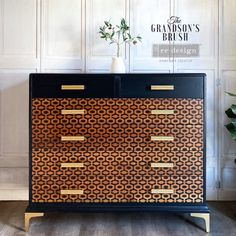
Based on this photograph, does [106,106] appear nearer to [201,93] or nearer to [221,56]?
[201,93]

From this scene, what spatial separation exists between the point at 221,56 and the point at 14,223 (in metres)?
2.41

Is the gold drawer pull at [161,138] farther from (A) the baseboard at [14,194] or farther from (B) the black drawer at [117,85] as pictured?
(A) the baseboard at [14,194]

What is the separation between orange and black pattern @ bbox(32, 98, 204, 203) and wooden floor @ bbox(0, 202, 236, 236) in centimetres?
23

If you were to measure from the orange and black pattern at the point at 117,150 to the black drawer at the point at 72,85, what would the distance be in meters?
0.05

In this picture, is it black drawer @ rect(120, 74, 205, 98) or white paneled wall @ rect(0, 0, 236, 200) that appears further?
white paneled wall @ rect(0, 0, 236, 200)

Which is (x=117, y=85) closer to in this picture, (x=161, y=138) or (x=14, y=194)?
(x=161, y=138)

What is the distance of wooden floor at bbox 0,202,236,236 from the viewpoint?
2.33 m

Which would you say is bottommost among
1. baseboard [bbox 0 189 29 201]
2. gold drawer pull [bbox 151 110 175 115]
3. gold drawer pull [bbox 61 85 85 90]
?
baseboard [bbox 0 189 29 201]

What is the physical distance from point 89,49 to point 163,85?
38.8 inches

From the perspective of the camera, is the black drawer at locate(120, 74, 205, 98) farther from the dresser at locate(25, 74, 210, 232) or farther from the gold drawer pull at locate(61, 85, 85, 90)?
the gold drawer pull at locate(61, 85, 85, 90)

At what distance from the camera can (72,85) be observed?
2330mm

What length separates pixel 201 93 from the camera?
91.7 inches

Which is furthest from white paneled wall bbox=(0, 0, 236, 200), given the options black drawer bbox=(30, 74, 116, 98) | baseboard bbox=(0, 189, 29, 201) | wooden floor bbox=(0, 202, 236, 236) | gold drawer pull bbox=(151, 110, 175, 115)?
gold drawer pull bbox=(151, 110, 175, 115)

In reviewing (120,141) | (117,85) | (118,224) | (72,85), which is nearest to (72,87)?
(72,85)
